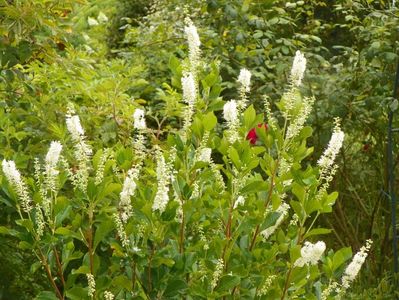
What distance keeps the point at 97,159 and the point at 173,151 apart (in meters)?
0.22

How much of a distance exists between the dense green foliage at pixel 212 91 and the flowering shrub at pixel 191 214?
0.08 feet

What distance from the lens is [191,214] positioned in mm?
1959

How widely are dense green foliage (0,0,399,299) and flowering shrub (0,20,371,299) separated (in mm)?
25

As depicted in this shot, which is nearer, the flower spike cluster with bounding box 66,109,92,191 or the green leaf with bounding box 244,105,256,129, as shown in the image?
the flower spike cluster with bounding box 66,109,92,191

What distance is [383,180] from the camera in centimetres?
412

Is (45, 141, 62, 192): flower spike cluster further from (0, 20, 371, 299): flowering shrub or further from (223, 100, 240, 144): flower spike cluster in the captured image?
(223, 100, 240, 144): flower spike cluster

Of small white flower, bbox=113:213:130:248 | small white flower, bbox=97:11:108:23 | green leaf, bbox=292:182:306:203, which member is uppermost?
green leaf, bbox=292:182:306:203

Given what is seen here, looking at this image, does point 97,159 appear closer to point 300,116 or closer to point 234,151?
point 234,151

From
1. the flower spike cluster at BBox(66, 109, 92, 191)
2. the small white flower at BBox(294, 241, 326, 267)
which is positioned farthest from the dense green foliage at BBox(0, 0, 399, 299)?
the small white flower at BBox(294, 241, 326, 267)

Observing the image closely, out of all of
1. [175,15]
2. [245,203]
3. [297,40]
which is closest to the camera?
[245,203]

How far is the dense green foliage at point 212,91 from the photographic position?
2.70 m

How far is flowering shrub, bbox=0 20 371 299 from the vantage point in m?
1.91

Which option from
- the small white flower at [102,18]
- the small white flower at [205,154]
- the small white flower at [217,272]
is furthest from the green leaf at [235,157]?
the small white flower at [102,18]

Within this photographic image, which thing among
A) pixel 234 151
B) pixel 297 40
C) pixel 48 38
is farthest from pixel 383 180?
pixel 234 151
